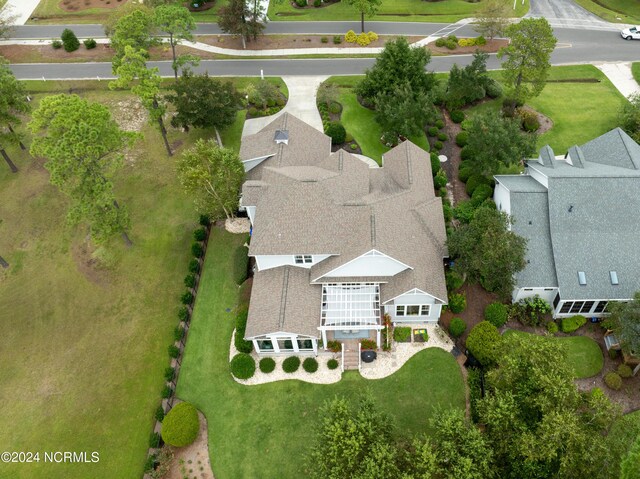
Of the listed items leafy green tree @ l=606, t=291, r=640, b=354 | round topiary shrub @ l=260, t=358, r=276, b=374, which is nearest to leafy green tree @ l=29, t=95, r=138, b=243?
round topiary shrub @ l=260, t=358, r=276, b=374

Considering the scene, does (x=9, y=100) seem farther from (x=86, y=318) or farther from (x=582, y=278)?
(x=582, y=278)

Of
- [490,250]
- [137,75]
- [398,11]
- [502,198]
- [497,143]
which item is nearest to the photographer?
[490,250]

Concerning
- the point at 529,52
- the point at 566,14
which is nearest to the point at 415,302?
the point at 529,52

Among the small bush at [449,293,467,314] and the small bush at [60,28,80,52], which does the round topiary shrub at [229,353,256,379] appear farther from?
the small bush at [60,28,80,52]

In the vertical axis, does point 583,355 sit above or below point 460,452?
below

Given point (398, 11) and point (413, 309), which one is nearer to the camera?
point (413, 309)

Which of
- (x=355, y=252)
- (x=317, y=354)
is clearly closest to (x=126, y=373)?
(x=317, y=354)

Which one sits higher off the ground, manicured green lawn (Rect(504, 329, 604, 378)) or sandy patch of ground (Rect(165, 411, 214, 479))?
manicured green lawn (Rect(504, 329, 604, 378))
